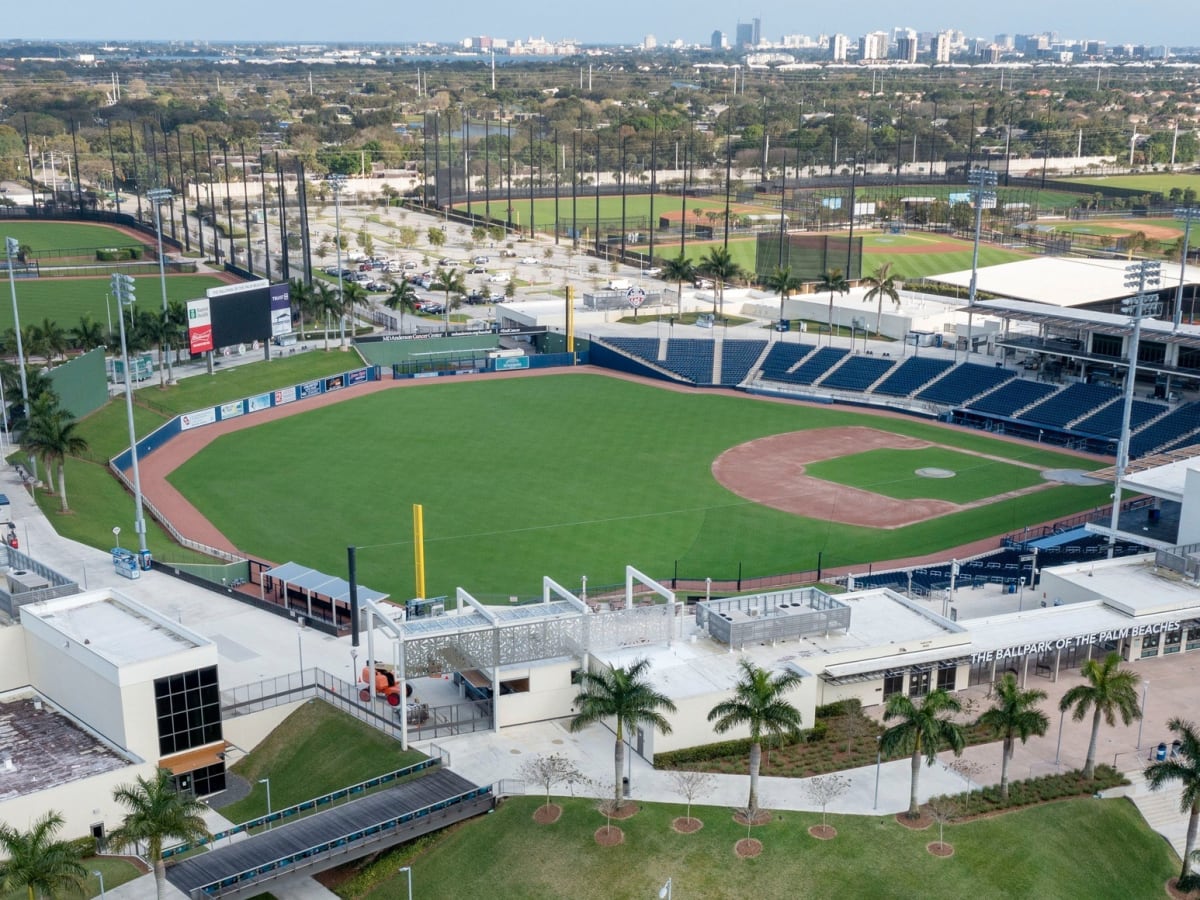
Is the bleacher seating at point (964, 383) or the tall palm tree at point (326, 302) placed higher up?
the tall palm tree at point (326, 302)

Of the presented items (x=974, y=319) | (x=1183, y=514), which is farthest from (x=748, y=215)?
(x=1183, y=514)

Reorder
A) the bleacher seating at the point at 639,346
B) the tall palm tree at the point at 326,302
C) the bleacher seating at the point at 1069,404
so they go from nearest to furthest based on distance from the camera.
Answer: the bleacher seating at the point at 1069,404 → the tall palm tree at the point at 326,302 → the bleacher seating at the point at 639,346

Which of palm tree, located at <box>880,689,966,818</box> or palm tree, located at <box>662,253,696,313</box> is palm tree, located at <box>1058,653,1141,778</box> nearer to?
palm tree, located at <box>880,689,966,818</box>

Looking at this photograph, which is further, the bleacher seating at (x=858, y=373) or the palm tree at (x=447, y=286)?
the palm tree at (x=447, y=286)

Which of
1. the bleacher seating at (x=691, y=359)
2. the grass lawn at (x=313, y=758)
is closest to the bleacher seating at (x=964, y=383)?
the bleacher seating at (x=691, y=359)

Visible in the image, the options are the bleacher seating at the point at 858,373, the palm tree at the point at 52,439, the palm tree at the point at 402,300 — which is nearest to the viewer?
the palm tree at the point at 52,439

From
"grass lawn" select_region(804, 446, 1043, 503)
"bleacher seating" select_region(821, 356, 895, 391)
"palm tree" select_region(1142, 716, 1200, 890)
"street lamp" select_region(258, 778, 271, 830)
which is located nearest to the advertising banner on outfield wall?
"grass lawn" select_region(804, 446, 1043, 503)

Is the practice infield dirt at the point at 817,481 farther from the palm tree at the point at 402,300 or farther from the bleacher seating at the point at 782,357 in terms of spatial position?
the palm tree at the point at 402,300

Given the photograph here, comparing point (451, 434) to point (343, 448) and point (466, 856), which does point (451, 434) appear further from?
point (466, 856)
